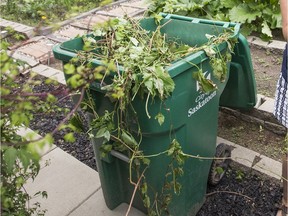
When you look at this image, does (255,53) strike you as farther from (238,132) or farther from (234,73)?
(234,73)

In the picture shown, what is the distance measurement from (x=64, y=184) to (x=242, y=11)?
2970 millimetres

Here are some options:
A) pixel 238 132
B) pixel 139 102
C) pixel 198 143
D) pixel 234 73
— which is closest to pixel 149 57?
pixel 139 102

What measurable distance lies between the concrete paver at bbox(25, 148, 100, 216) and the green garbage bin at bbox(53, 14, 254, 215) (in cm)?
30

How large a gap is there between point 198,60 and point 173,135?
0.38m

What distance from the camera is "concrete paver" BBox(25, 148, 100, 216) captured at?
2.36 metres

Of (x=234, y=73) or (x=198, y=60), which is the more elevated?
(x=198, y=60)

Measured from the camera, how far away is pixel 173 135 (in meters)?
1.69

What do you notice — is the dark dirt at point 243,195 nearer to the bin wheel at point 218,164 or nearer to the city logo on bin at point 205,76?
the bin wheel at point 218,164

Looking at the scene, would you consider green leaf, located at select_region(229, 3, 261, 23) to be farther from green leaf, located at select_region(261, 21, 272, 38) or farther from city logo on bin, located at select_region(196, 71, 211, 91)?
city logo on bin, located at select_region(196, 71, 211, 91)

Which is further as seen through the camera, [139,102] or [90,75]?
[139,102]

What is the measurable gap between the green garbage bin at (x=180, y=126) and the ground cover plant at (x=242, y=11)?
6.81 feet

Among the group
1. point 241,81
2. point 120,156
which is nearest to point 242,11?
point 241,81

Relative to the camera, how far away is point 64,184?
8.32ft

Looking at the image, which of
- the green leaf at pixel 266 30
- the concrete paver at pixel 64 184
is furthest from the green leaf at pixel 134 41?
the green leaf at pixel 266 30
